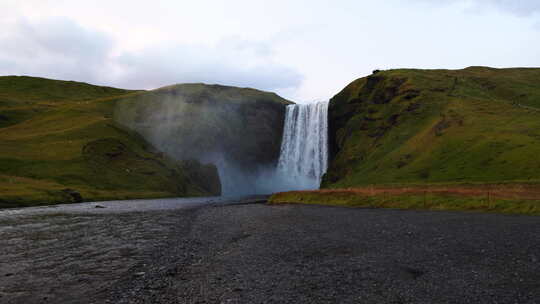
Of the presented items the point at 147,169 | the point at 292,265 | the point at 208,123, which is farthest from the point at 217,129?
the point at 292,265

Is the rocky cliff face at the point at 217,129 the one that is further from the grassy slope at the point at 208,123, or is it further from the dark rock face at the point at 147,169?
the dark rock face at the point at 147,169

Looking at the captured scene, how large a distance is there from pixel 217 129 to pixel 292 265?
143543 mm

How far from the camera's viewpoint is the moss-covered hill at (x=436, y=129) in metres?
55.2

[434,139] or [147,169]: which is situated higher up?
[434,139]

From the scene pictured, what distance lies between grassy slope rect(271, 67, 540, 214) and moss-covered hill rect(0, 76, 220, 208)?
166ft

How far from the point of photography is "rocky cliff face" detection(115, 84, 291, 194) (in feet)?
486

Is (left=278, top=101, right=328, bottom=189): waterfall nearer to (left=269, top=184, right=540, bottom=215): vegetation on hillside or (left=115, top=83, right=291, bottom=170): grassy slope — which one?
(left=115, top=83, right=291, bottom=170): grassy slope

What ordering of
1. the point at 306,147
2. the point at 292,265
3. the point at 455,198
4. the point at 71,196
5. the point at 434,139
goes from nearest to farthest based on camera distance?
the point at 292,265 < the point at 455,198 < the point at 434,139 < the point at 71,196 < the point at 306,147

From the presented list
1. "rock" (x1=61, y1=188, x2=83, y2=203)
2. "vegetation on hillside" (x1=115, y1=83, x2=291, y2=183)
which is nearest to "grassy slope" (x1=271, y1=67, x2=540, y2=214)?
"vegetation on hillside" (x1=115, y1=83, x2=291, y2=183)

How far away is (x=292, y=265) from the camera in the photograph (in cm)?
1514

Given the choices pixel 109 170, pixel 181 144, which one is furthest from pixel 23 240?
pixel 181 144

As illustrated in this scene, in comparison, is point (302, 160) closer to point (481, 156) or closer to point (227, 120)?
point (227, 120)

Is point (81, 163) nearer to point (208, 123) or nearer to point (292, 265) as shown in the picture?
point (208, 123)

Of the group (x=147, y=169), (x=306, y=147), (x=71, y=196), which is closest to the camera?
(x=71, y=196)
